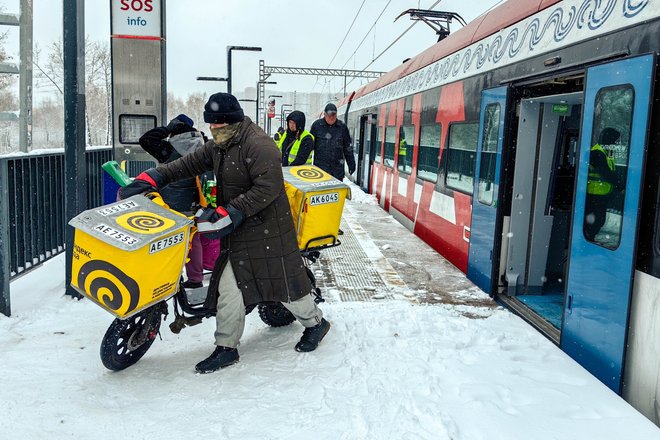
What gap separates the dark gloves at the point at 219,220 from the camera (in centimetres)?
333

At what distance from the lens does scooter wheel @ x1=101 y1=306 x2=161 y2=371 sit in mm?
3484

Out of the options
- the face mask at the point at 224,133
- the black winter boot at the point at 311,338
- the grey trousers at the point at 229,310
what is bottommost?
the black winter boot at the point at 311,338

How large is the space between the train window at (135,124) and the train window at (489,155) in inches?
157

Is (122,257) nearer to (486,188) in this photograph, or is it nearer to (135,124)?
(486,188)

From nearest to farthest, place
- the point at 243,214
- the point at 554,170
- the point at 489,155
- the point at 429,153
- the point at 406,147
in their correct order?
the point at 243,214 → the point at 554,170 → the point at 489,155 → the point at 429,153 → the point at 406,147

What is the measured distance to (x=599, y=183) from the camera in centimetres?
368

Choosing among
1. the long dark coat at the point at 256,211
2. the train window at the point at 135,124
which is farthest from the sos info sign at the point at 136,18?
the long dark coat at the point at 256,211

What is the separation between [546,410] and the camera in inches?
128

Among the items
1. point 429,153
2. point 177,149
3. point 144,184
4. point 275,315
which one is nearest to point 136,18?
point 177,149

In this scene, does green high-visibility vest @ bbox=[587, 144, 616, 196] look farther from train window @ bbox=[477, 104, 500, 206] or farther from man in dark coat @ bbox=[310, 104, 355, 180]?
man in dark coat @ bbox=[310, 104, 355, 180]

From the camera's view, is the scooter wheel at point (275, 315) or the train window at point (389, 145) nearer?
the scooter wheel at point (275, 315)

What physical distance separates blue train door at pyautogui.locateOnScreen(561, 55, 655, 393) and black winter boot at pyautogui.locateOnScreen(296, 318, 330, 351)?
174 centimetres

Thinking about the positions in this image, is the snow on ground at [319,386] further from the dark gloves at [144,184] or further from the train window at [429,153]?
the train window at [429,153]

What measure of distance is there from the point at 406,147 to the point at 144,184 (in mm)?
6648
